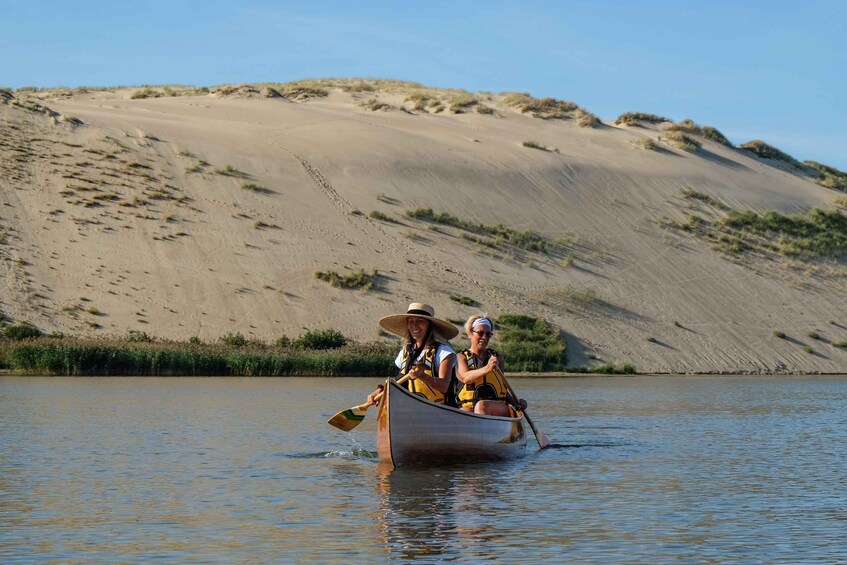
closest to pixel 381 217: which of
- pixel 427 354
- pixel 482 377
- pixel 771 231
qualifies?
pixel 771 231

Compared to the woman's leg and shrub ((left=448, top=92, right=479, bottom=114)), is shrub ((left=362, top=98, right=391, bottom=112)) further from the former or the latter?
the woman's leg

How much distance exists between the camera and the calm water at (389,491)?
403 inches

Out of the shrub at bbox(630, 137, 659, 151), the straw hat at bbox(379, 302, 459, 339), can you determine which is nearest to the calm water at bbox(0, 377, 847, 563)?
the straw hat at bbox(379, 302, 459, 339)

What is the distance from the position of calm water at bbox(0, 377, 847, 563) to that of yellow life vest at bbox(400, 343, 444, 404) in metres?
0.89

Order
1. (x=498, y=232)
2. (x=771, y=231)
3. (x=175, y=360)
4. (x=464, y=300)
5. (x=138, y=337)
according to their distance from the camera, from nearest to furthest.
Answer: (x=175, y=360) → (x=138, y=337) → (x=464, y=300) → (x=498, y=232) → (x=771, y=231)

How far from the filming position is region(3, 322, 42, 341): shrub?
131 ft

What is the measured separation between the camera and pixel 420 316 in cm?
1451

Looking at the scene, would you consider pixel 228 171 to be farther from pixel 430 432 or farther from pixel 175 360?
pixel 430 432

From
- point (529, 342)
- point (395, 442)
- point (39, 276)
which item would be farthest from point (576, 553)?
point (39, 276)

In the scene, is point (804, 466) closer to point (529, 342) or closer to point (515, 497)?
point (515, 497)

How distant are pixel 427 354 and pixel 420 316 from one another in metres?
0.54

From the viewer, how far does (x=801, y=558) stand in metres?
9.73

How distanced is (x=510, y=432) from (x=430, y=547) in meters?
6.00

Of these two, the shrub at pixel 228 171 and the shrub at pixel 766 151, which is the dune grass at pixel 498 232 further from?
the shrub at pixel 766 151
